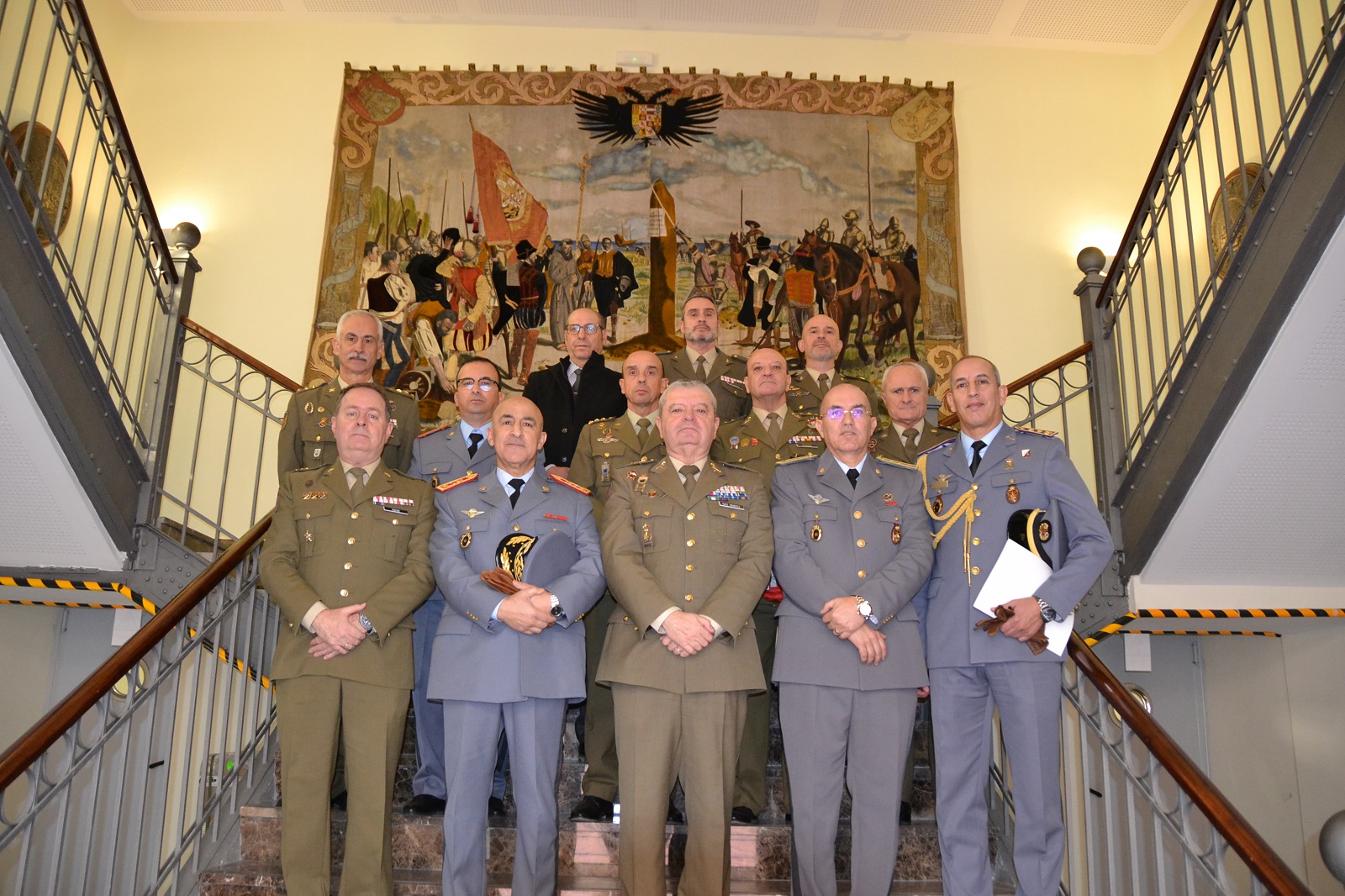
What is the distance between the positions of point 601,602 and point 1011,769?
1.48m

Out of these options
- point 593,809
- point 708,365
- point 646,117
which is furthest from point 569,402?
point 646,117

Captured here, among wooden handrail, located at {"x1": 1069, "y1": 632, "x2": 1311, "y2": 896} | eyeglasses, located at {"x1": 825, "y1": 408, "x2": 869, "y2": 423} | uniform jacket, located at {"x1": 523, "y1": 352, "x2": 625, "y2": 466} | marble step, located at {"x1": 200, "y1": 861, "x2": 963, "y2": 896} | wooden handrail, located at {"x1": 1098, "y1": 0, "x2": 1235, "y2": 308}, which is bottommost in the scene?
marble step, located at {"x1": 200, "y1": 861, "x2": 963, "y2": 896}

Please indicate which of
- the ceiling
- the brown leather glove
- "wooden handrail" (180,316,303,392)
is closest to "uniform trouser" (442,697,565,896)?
the brown leather glove

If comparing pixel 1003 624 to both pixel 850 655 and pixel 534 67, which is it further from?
pixel 534 67

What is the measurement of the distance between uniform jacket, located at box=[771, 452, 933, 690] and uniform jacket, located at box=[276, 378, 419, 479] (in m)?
1.62

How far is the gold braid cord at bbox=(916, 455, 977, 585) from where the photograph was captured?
3049 mm

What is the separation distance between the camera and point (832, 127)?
23.2 feet

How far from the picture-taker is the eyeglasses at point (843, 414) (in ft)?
10.4

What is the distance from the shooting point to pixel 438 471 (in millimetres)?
3820

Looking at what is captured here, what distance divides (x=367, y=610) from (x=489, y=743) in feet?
1.77

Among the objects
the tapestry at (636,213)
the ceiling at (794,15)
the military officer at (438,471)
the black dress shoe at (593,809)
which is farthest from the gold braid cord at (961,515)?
the ceiling at (794,15)

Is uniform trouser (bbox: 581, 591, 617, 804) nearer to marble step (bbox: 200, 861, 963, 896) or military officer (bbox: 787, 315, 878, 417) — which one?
marble step (bbox: 200, 861, 963, 896)

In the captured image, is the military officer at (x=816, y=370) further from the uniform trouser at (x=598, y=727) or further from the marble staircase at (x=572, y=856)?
the marble staircase at (x=572, y=856)

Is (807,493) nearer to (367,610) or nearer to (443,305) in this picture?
(367,610)
